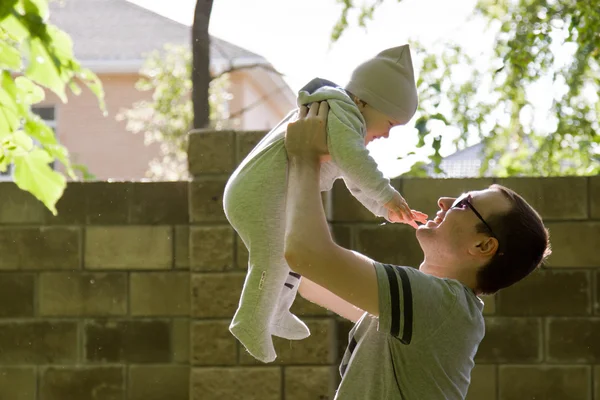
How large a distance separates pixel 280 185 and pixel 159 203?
2068 mm

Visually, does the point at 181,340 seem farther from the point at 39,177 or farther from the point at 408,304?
the point at 408,304

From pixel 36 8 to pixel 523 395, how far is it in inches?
102

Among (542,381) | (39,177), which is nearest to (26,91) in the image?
(39,177)

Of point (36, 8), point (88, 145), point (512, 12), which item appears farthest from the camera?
point (88, 145)

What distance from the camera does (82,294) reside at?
175 inches

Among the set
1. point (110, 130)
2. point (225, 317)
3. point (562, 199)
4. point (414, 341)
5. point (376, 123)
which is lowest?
point (225, 317)

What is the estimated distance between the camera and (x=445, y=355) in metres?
2.21

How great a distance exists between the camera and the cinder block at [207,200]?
166 inches

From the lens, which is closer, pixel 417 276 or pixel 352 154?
pixel 417 276

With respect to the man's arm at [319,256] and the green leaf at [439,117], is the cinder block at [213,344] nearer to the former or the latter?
the green leaf at [439,117]

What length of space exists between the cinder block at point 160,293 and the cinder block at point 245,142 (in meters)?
0.59

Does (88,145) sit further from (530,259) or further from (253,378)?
(530,259)

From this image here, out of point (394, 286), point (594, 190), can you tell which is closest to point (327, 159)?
point (394, 286)

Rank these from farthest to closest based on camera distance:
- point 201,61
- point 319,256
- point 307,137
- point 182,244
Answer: point 201,61 → point 182,244 → point 307,137 → point 319,256
